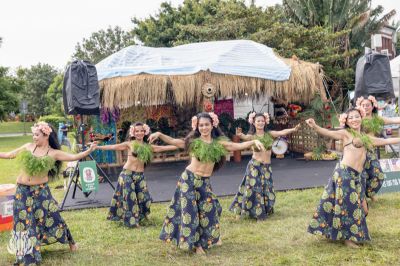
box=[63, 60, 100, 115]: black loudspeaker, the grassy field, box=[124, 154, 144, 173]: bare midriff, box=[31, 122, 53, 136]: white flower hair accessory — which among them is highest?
box=[63, 60, 100, 115]: black loudspeaker

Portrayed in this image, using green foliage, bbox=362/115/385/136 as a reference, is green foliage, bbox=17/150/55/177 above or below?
below

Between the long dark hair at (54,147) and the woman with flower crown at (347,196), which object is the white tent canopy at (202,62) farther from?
the woman with flower crown at (347,196)

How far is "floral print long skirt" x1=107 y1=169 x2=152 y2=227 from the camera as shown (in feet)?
17.1

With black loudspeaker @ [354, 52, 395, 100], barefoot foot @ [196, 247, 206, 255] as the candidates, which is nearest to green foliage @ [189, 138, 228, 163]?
barefoot foot @ [196, 247, 206, 255]

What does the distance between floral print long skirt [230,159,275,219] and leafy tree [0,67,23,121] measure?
22.2 meters

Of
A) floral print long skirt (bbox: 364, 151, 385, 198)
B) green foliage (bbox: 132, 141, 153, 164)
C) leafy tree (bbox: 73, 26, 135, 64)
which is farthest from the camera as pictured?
leafy tree (bbox: 73, 26, 135, 64)

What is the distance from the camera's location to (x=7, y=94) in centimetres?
2506

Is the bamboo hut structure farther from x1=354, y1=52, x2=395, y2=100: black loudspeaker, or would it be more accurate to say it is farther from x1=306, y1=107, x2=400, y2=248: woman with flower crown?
x1=306, y1=107, x2=400, y2=248: woman with flower crown

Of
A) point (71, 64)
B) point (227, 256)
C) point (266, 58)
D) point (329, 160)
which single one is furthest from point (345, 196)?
point (266, 58)

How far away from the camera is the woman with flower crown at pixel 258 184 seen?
537cm

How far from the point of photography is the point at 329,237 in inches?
162

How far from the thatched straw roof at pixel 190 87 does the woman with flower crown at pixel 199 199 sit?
5.02m

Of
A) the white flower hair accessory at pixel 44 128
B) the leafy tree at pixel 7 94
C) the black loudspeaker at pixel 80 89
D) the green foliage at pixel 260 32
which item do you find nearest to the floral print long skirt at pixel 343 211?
the white flower hair accessory at pixel 44 128

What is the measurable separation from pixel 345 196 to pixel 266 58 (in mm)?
6796
